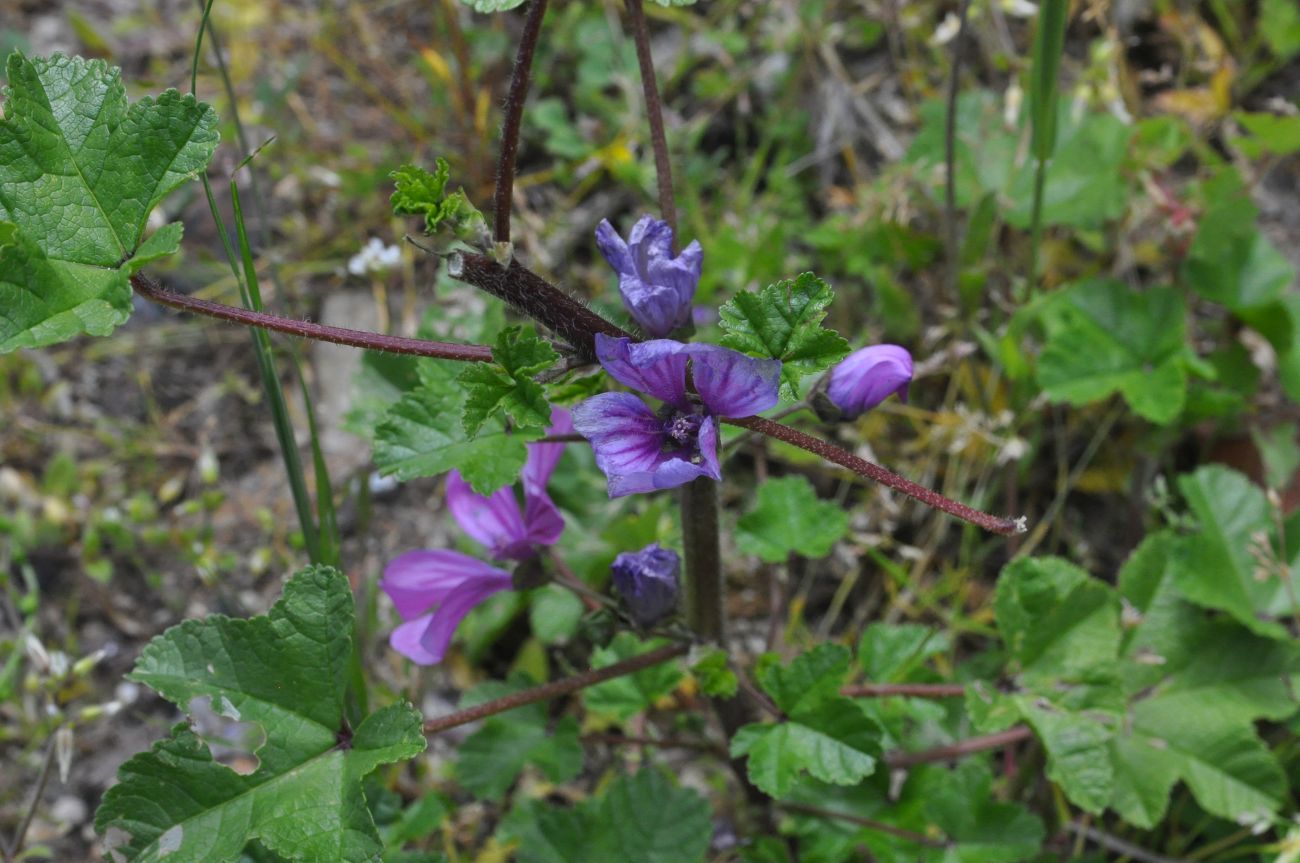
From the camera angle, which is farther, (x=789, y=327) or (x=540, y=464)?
(x=540, y=464)

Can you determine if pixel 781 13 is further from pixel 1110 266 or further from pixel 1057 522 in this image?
pixel 1057 522

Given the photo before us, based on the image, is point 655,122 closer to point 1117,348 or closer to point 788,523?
point 788,523

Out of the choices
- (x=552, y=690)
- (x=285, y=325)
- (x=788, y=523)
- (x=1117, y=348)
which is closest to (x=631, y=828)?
(x=552, y=690)

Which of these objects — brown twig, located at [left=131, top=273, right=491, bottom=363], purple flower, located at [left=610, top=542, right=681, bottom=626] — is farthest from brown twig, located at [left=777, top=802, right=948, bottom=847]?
brown twig, located at [left=131, top=273, right=491, bottom=363]

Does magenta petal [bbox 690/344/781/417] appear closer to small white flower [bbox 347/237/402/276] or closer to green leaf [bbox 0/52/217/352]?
green leaf [bbox 0/52/217/352]

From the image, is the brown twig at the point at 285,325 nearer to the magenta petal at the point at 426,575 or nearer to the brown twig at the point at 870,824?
the magenta petal at the point at 426,575

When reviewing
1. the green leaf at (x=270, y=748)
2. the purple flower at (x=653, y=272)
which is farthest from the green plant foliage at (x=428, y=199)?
the green leaf at (x=270, y=748)
